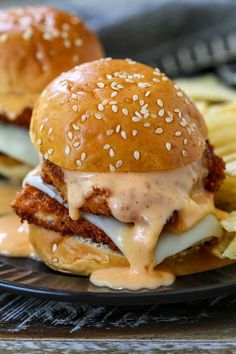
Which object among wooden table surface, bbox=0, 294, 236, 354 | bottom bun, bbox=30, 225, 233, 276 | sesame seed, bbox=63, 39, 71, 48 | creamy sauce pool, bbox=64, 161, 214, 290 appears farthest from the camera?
sesame seed, bbox=63, 39, 71, 48

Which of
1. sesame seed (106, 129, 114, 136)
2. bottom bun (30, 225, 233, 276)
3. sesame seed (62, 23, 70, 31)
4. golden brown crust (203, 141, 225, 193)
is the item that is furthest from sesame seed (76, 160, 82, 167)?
sesame seed (62, 23, 70, 31)

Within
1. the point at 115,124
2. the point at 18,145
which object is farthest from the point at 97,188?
the point at 18,145

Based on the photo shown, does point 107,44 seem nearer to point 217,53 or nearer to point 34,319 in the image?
point 217,53

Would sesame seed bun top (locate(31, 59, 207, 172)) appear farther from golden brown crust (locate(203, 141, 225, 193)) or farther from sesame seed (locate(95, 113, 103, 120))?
golden brown crust (locate(203, 141, 225, 193))

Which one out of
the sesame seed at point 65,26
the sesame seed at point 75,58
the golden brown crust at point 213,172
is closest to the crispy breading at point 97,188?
the golden brown crust at point 213,172

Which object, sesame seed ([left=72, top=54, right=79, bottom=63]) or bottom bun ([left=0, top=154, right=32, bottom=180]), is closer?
bottom bun ([left=0, top=154, right=32, bottom=180])

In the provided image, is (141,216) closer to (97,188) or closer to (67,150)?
(97,188)
